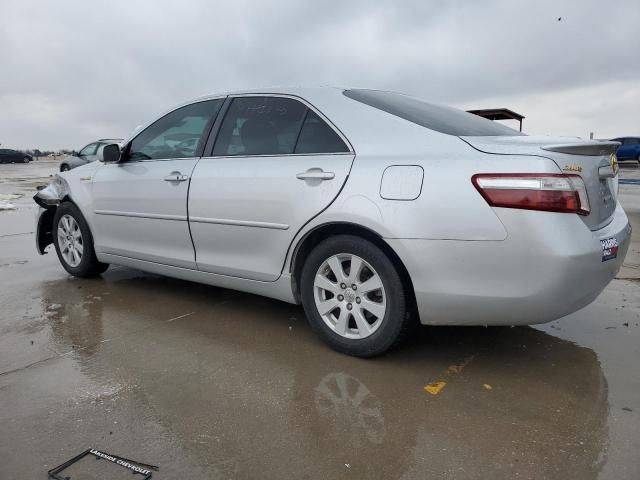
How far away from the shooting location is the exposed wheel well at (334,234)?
294 centimetres

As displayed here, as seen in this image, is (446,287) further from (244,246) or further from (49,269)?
(49,269)

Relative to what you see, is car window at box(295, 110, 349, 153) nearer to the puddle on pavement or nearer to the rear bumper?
the rear bumper

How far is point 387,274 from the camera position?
9.51 ft

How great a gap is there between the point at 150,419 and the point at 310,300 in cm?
115

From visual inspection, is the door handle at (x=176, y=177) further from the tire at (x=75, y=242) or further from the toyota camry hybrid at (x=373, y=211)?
the tire at (x=75, y=242)

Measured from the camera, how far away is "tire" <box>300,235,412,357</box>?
2918mm

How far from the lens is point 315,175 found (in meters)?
3.12

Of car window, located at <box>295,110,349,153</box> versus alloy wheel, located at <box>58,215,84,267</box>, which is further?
alloy wheel, located at <box>58,215,84,267</box>

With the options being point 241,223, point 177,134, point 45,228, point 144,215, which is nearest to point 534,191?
point 241,223

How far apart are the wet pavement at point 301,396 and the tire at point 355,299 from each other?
14cm

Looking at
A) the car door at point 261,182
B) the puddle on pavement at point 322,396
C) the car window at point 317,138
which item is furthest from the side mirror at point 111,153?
the car window at point 317,138

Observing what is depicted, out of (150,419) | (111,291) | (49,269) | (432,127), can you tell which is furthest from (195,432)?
(49,269)

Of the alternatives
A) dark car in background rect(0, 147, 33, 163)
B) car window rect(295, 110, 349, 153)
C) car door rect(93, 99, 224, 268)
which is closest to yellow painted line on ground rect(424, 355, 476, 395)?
car window rect(295, 110, 349, 153)

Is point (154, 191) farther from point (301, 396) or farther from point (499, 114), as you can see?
point (499, 114)
